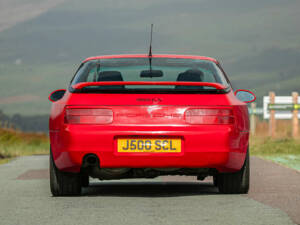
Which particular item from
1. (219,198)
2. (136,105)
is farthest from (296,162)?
(136,105)

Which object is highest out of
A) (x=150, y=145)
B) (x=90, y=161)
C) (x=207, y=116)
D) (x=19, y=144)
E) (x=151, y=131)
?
(x=207, y=116)

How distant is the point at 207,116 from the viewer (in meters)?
6.68

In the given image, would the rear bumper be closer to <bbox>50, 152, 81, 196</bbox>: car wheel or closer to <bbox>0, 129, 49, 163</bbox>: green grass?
<bbox>50, 152, 81, 196</bbox>: car wheel

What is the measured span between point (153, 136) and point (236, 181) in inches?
53.3

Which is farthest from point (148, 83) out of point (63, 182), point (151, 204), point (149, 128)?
point (63, 182)

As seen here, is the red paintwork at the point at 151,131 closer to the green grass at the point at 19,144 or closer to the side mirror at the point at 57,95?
the side mirror at the point at 57,95

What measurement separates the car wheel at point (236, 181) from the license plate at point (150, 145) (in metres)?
1.06

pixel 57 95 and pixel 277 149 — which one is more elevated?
pixel 57 95

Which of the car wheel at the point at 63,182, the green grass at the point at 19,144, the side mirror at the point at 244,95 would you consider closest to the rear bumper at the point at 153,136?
the car wheel at the point at 63,182

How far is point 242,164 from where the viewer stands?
7016 millimetres

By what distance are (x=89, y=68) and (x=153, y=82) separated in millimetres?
1132

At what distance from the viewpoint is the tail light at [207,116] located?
6.66 meters

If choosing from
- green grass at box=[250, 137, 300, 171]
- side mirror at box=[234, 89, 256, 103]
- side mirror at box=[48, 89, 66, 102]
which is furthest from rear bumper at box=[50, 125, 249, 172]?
green grass at box=[250, 137, 300, 171]

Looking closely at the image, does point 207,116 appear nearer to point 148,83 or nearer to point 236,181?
point 148,83
